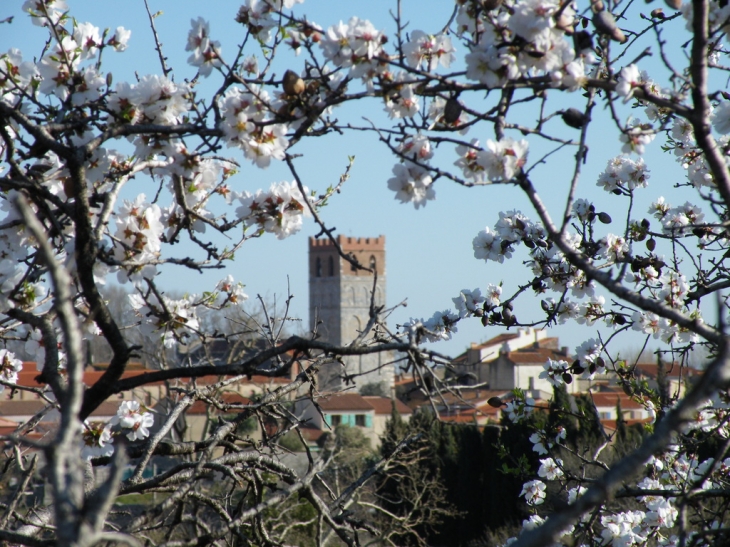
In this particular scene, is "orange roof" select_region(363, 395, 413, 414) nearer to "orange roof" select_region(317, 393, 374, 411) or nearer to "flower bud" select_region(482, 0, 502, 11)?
"orange roof" select_region(317, 393, 374, 411)

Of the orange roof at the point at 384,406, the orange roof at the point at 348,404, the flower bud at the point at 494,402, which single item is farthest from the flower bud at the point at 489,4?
the orange roof at the point at 384,406

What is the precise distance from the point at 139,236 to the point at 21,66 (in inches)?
27.9

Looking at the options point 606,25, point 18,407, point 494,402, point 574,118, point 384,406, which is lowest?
point 384,406

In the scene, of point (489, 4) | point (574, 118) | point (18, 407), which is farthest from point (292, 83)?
point (18, 407)

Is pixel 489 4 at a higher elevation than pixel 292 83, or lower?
higher

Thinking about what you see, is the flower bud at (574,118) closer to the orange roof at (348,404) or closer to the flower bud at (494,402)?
the flower bud at (494,402)

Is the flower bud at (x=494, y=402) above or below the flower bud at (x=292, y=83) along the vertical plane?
below

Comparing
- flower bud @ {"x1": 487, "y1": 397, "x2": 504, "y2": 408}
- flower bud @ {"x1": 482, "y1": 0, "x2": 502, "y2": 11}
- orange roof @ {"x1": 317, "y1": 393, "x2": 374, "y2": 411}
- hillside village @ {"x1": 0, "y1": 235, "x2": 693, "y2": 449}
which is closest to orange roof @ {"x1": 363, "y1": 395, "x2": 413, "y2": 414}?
hillside village @ {"x1": 0, "y1": 235, "x2": 693, "y2": 449}

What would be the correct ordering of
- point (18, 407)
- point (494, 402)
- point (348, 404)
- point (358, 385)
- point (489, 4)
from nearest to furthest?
point (489, 4) < point (494, 402) < point (358, 385) < point (18, 407) < point (348, 404)

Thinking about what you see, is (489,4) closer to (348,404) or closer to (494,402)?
(494,402)

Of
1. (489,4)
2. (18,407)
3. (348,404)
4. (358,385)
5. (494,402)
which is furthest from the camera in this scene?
(348,404)

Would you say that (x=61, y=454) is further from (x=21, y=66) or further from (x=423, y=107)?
(x=21, y=66)

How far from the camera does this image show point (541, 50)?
5.74ft

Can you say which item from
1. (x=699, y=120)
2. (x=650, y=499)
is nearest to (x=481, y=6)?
(x=699, y=120)
